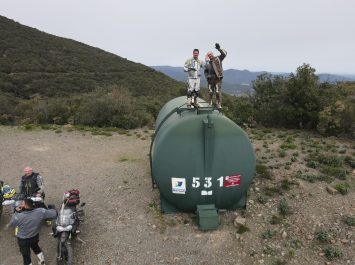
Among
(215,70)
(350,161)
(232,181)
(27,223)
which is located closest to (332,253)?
(232,181)

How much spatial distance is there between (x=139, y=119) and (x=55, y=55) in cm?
4101

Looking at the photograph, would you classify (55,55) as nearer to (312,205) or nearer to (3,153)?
(3,153)

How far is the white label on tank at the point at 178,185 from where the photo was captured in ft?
27.3

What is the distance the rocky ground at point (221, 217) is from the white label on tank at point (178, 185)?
45.8 inches

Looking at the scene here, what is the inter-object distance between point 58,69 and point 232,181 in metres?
47.7

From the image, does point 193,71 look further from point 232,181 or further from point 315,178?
point 315,178

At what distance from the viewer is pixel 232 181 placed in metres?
8.50

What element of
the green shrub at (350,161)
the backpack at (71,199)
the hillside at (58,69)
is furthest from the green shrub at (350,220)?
the hillside at (58,69)

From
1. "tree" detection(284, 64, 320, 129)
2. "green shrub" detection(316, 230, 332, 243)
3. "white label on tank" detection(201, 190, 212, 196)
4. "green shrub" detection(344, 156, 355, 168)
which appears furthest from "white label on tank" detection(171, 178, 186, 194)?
"tree" detection(284, 64, 320, 129)

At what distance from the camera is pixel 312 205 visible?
9664 millimetres

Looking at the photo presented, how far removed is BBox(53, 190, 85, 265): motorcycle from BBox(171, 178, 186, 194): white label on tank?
8.58 ft

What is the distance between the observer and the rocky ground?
8023 millimetres

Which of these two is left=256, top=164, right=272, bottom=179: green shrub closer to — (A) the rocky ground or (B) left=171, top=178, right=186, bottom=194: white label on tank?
(A) the rocky ground

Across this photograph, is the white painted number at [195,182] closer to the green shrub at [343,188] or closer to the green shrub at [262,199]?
the green shrub at [262,199]
